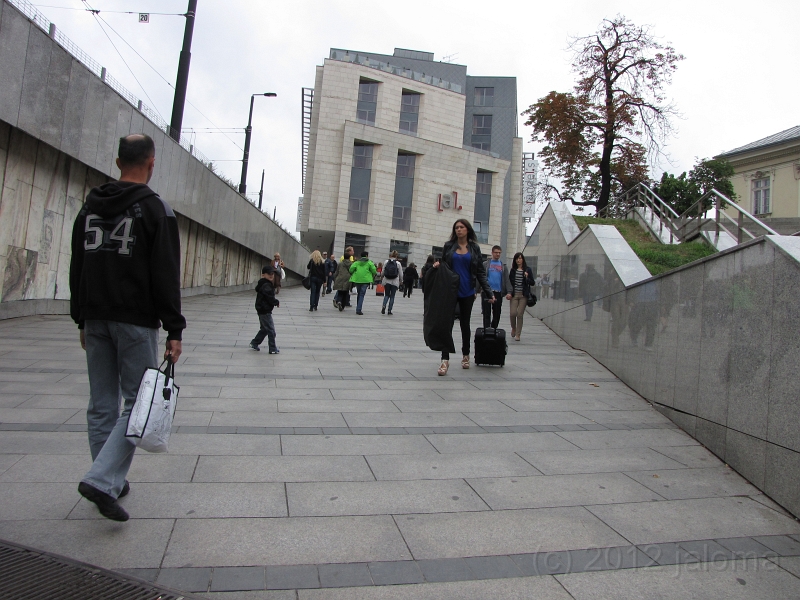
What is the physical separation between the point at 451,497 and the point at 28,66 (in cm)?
917

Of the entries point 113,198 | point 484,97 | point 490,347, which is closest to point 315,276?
point 490,347

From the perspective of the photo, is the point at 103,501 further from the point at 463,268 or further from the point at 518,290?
the point at 518,290

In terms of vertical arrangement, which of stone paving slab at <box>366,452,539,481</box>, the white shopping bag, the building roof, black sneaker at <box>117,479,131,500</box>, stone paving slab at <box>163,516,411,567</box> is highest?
the building roof

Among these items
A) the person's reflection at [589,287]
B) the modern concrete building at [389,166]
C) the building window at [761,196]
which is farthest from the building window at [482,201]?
the person's reflection at [589,287]

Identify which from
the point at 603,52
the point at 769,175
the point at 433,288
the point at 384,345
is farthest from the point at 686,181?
the point at 433,288

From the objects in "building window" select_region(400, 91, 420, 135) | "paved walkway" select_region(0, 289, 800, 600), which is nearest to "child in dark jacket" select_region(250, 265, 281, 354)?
"paved walkway" select_region(0, 289, 800, 600)

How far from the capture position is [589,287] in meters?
10.1

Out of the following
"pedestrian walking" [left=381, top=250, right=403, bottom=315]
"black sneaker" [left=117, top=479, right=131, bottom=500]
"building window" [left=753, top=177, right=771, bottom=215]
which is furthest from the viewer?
"building window" [left=753, top=177, right=771, bottom=215]

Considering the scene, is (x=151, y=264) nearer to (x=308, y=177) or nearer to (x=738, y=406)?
(x=738, y=406)

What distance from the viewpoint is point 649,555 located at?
3104 mm

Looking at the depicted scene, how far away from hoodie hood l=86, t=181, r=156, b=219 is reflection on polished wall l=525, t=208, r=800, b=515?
3.88 m

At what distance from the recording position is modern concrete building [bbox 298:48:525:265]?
151 feet

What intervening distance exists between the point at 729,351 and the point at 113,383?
4.23 m

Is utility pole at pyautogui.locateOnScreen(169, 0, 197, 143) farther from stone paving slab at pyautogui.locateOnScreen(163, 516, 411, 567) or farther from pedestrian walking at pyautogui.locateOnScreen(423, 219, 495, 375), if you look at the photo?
stone paving slab at pyautogui.locateOnScreen(163, 516, 411, 567)
